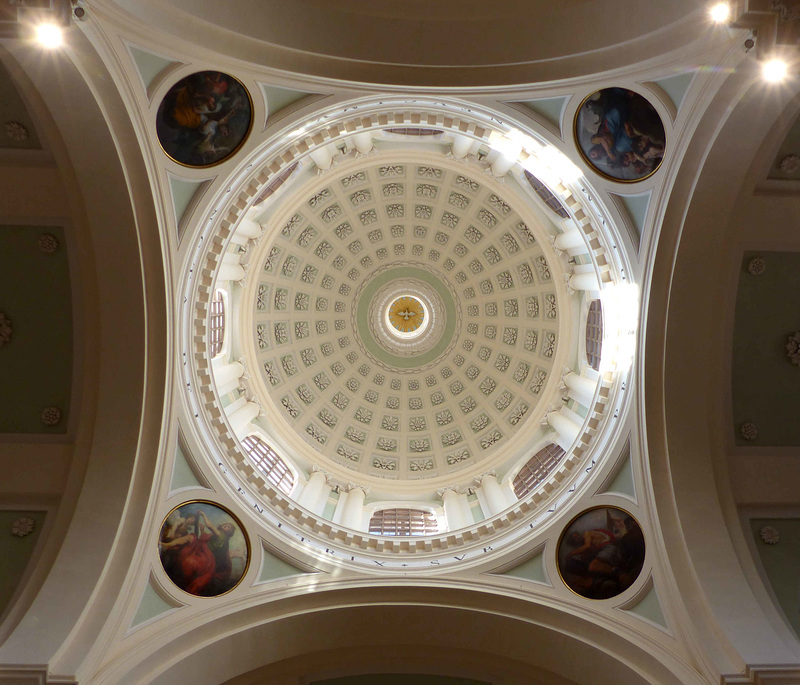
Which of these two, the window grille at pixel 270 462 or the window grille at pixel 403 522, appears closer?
the window grille at pixel 403 522

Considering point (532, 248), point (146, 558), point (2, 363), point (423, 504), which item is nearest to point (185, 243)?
point (2, 363)

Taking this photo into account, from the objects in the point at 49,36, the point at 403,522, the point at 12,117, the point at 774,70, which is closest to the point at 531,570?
the point at 403,522

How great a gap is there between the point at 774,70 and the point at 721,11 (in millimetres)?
1246

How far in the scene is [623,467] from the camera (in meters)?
13.7

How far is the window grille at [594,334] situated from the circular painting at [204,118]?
475 inches

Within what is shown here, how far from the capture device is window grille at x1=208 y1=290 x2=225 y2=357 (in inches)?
730

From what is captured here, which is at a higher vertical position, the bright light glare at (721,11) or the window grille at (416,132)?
the window grille at (416,132)

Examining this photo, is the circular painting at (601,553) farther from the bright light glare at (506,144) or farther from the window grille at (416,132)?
the window grille at (416,132)

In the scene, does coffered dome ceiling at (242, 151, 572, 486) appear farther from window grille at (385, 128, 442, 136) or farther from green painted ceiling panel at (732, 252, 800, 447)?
green painted ceiling panel at (732, 252, 800, 447)

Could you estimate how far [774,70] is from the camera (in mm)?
9148

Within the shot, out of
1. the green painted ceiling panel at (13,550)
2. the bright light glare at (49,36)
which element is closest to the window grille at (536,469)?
the green painted ceiling panel at (13,550)

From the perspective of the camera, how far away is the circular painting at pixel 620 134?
11383mm

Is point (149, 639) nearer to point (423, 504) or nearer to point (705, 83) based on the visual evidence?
point (423, 504)

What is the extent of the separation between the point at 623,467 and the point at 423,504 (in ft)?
29.6
